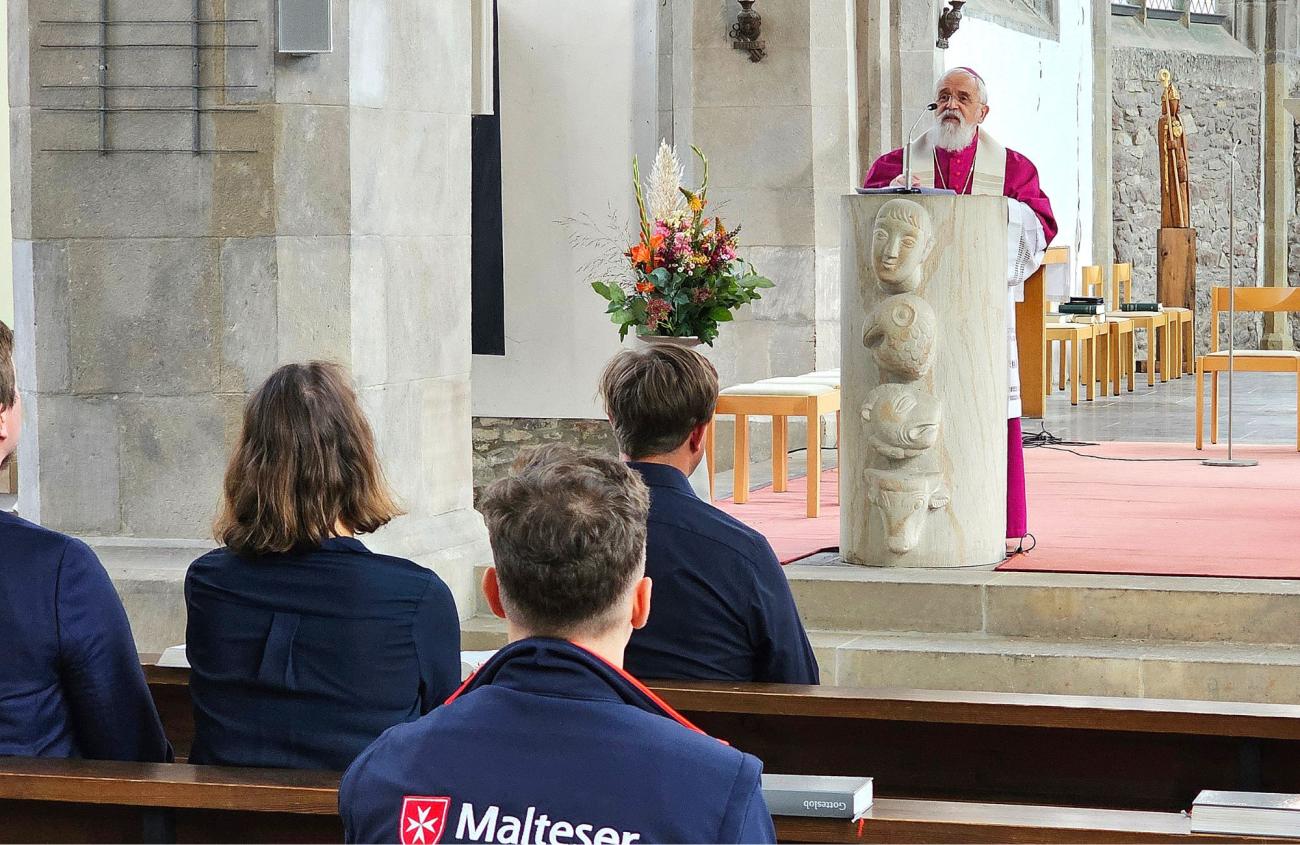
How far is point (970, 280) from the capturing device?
15.9 feet

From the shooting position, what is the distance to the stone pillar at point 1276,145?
1686 centimetres

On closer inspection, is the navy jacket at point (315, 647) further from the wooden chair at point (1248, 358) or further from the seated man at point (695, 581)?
the wooden chair at point (1248, 358)

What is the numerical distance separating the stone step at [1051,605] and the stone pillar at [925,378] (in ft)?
0.47

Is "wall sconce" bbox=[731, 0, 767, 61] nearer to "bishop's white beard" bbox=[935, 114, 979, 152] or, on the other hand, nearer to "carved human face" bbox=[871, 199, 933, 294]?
"bishop's white beard" bbox=[935, 114, 979, 152]

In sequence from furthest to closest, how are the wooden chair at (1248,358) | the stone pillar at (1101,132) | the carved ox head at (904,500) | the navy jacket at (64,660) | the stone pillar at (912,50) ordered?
the stone pillar at (1101,132) < the stone pillar at (912,50) < the wooden chair at (1248,358) < the carved ox head at (904,500) < the navy jacket at (64,660)

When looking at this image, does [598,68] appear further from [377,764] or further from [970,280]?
[377,764]

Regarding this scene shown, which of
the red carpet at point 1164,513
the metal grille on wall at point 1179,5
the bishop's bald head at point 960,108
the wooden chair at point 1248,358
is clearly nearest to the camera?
the red carpet at point 1164,513

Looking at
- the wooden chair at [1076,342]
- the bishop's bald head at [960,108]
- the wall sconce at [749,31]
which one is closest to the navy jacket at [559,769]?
the bishop's bald head at [960,108]

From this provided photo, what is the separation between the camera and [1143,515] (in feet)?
19.8

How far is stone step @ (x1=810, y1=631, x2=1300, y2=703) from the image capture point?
4.44 m

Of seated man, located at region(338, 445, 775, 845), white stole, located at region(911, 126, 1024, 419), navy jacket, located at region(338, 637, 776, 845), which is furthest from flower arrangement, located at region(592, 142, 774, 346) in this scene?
navy jacket, located at region(338, 637, 776, 845)

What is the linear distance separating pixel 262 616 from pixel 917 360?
278 centimetres

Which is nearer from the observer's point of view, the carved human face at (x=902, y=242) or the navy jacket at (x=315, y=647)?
the navy jacket at (x=315, y=647)

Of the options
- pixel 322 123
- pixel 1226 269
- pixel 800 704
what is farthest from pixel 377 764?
pixel 1226 269
